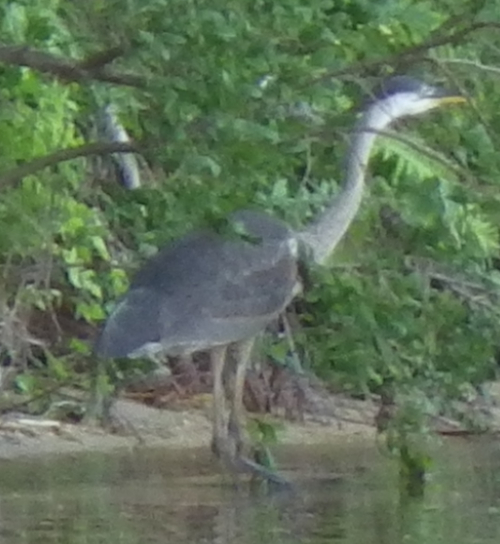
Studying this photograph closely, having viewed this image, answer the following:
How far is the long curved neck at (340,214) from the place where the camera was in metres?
9.82

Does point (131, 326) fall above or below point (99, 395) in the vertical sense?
above

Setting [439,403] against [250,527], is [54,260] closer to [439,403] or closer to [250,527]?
[439,403]

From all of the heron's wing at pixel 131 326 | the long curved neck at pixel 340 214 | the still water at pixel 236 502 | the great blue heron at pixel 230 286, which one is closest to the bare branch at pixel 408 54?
the still water at pixel 236 502

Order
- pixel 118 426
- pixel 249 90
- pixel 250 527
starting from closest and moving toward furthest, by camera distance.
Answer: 1. pixel 249 90
2. pixel 250 527
3. pixel 118 426

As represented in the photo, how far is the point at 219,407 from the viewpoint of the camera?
1005 cm

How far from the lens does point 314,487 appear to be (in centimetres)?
917

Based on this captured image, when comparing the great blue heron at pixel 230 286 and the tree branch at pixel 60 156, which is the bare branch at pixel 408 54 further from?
the great blue heron at pixel 230 286

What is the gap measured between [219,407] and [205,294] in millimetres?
536

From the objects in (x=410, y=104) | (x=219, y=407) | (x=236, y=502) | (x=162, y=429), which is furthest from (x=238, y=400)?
(x=162, y=429)

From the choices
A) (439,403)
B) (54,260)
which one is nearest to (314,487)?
(439,403)

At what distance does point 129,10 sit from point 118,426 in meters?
5.83

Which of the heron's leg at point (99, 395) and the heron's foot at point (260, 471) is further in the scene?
the heron's leg at point (99, 395)

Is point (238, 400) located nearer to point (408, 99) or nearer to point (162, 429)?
point (408, 99)

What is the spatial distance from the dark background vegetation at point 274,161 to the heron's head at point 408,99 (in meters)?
0.10
